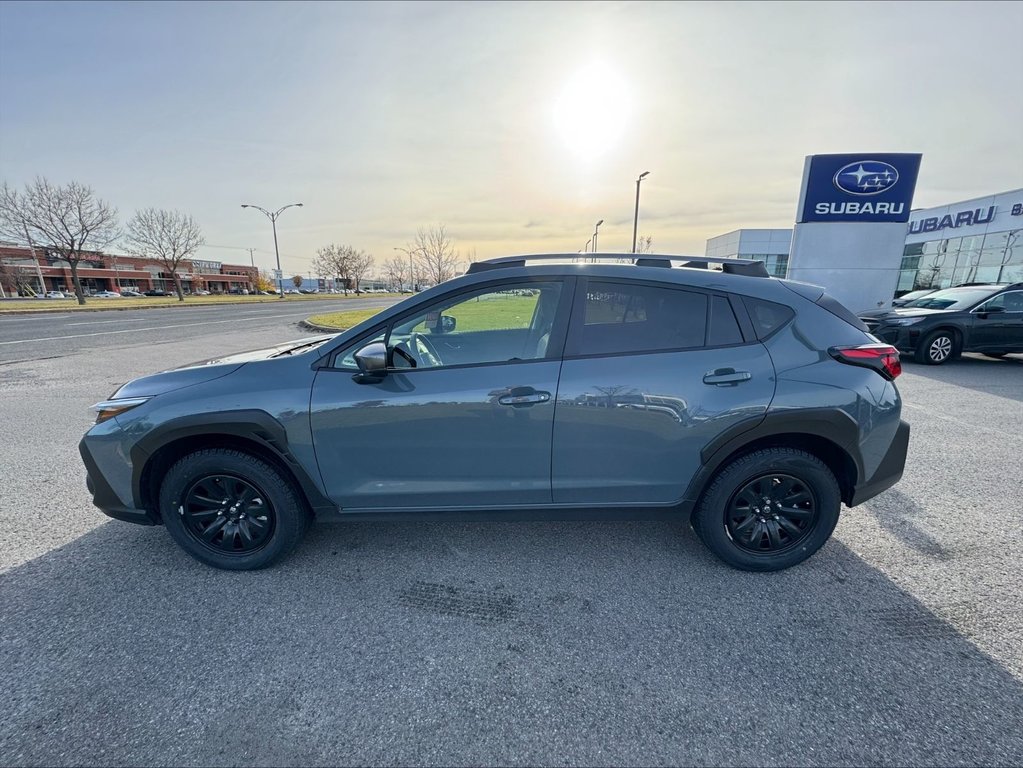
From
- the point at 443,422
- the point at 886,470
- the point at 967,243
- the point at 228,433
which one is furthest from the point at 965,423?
the point at 967,243

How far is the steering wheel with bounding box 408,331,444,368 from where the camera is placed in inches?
102

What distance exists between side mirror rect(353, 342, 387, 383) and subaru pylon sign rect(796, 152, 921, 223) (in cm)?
1555

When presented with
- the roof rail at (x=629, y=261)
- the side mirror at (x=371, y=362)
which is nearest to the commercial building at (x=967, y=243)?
the roof rail at (x=629, y=261)

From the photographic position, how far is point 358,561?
9.09 ft

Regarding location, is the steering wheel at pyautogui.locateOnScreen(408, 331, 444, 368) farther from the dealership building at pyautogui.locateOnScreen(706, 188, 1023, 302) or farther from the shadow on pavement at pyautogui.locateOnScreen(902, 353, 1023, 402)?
the dealership building at pyautogui.locateOnScreen(706, 188, 1023, 302)

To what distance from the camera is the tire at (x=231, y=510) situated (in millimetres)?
2539

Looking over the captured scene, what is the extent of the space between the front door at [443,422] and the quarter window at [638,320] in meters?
0.18

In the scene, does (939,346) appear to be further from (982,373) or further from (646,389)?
(646,389)

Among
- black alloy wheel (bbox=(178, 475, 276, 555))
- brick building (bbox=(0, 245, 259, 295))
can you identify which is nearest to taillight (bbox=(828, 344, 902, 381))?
black alloy wheel (bbox=(178, 475, 276, 555))

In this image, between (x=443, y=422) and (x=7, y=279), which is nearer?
(x=443, y=422)

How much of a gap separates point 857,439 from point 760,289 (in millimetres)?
1039

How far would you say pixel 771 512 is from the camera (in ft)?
8.64

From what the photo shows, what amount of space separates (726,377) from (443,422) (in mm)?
1598

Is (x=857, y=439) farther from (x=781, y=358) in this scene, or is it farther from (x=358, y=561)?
(x=358, y=561)
